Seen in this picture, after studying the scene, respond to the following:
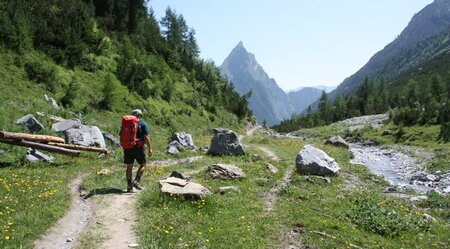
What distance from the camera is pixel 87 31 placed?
171 feet

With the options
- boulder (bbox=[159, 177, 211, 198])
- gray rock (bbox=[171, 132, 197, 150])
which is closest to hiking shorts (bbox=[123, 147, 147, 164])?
boulder (bbox=[159, 177, 211, 198])

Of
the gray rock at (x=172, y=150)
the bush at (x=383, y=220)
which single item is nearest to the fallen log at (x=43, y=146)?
the gray rock at (x=172, y=150)

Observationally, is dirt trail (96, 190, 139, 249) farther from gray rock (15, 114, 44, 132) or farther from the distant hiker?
gray rock (15, 114, 44, 132)

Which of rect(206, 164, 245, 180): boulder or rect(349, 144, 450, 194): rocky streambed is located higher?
rect(206, 164, 245, 180): boulder

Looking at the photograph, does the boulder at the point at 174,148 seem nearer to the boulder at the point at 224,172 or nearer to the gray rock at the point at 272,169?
the gray rock at the point at 272,169

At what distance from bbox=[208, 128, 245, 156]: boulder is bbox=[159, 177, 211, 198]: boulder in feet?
49.7

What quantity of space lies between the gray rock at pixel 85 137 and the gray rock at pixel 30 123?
175cm

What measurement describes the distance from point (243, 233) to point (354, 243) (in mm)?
3845

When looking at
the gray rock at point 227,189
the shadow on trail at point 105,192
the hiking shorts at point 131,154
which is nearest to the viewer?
the shadow on trail at point 105,192

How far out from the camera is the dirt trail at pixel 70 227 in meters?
11.9

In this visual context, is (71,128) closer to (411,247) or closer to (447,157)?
(411,247)

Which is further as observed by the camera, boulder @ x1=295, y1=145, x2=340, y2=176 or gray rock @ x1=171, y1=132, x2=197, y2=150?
gray rock @ x1=171, y1=132, x2=197, y2=150

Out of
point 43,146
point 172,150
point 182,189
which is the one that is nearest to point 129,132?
point 182,189

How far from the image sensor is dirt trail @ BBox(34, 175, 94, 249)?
11.9m
